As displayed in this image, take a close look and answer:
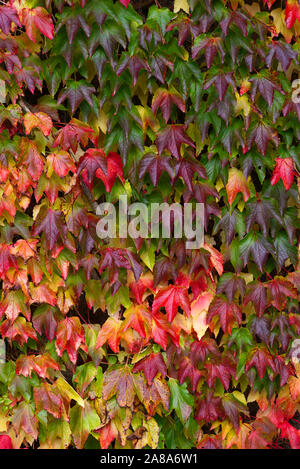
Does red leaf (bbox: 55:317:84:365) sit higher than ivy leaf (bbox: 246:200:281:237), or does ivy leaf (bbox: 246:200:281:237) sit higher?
ivy leaf (bbox: 246:200:281:237)

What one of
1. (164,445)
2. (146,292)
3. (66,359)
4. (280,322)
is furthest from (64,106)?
(164,445)

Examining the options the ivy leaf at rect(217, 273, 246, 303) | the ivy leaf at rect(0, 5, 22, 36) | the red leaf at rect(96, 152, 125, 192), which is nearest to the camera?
the ivy leaf at rect(0, 5, 22, 36)

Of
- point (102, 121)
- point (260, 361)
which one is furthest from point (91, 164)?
point (260, 361)

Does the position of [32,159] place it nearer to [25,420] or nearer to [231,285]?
[231,285]

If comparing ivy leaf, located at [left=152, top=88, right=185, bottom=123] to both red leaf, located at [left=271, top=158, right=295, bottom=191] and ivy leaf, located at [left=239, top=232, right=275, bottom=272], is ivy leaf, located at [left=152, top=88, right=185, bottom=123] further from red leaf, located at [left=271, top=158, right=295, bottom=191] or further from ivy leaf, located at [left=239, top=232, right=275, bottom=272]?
ivy leaf, located at [left=239, top=232, right=275, bottom=272]

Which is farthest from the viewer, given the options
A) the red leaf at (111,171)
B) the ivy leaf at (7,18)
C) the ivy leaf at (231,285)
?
the ivy leaf at (231,285)

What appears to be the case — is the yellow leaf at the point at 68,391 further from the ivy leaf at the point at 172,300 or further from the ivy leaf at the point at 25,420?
the ivy leaf at the point at 172,300

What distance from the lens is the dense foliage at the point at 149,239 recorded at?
1915 mm

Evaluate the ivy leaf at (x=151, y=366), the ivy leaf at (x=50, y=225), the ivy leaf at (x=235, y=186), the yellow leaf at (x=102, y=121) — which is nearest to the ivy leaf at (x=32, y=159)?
the ivy leaf at (x=50, y=225)

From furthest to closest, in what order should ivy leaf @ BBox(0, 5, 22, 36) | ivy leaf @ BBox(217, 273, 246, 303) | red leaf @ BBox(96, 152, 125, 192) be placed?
ivy leaf @ BBox(217, 273, 246, 303)
red leaf @ BBox(96, 152, 125, 192)
ivy leaf @ BBox(0, 5, 22, 36)

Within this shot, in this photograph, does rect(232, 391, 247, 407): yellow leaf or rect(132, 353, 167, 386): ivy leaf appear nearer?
rect(132, 353, 167, 386): ivy leaf

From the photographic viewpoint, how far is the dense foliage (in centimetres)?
192

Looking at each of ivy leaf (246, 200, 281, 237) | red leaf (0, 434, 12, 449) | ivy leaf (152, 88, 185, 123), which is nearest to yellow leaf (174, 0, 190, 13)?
ivy leaf (152, 88, 185, 123)

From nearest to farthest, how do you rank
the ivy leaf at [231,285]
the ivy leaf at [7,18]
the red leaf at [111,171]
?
the ivy leaf at [7,18] < the red leaf at [111,171] < the ivy leaf at [231,285]
